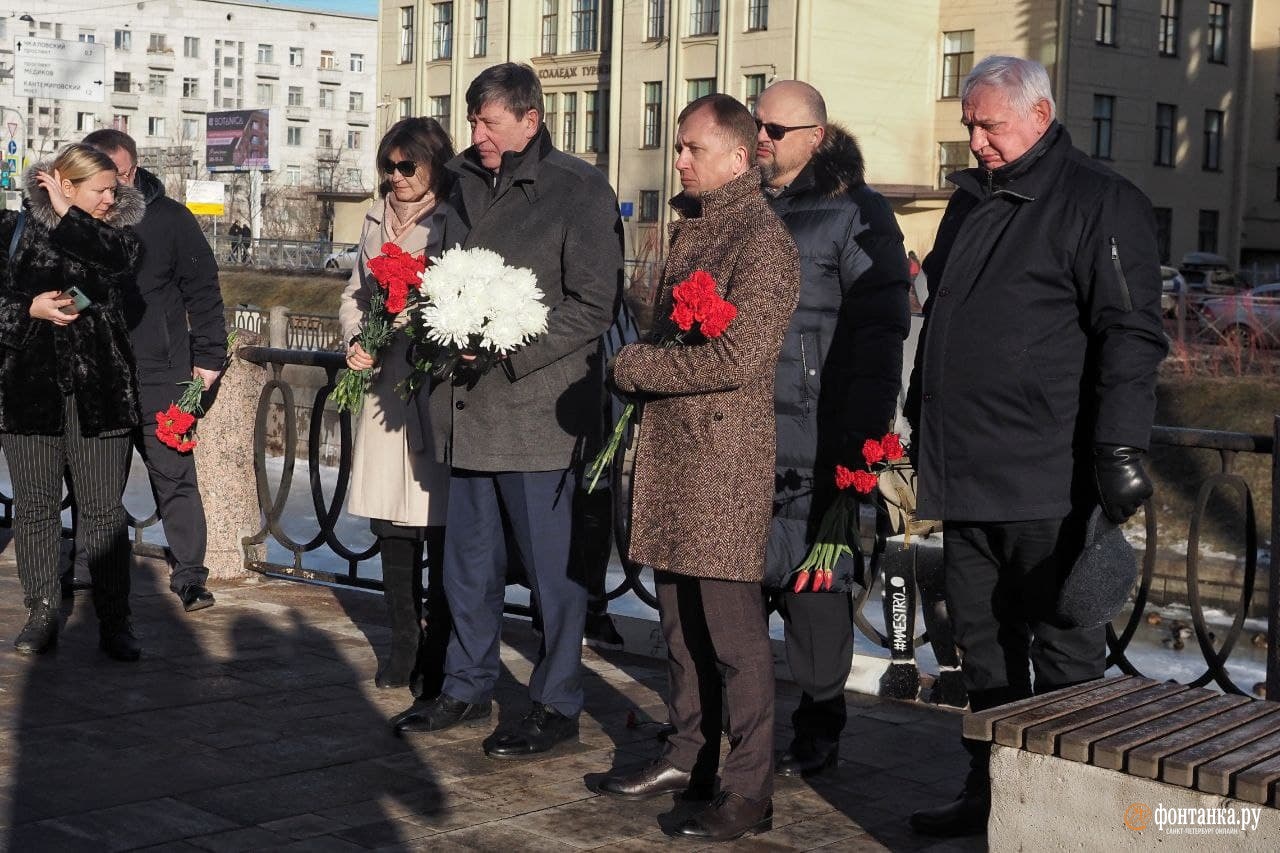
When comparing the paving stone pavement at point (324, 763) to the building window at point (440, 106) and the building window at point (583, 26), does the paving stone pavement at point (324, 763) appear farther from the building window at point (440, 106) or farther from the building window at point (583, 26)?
the building window at point (440, 106)

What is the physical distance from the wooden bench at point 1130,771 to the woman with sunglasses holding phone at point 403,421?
8.00 ft

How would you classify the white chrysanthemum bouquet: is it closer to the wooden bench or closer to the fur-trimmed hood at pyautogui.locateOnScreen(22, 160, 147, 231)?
the wooden bench

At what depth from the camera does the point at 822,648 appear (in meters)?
5.17

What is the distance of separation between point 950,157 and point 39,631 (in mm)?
42591

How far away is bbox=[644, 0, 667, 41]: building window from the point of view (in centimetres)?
4878

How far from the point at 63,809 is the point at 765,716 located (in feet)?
6.04

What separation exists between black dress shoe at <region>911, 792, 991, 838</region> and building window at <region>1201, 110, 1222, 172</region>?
4678 centimetres

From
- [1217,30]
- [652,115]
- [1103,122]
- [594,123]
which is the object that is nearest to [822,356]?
[1103,122]

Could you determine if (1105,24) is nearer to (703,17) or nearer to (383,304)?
(703,17)

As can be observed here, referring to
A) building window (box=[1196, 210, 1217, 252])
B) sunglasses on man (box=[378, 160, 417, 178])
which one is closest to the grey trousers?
sunglasses on man (box=[378, 160, 417, 178])

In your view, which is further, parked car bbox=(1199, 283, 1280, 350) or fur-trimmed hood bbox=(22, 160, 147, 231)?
parked car bbox=(1199, 283, 1280, 350)

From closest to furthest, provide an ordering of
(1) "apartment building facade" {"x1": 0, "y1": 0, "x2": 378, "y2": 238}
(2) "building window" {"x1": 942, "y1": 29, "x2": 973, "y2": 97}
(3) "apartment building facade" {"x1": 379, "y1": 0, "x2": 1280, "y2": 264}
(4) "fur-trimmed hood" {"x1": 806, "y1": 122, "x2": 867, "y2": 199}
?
(4) "fur-trimmed hood" {"x1": 806, "y1": 122, "x2": 867, "y2": 199}, (3) "apartment building facade" {"x1": 379, "y1": 0, "x2": 1280, "y2": 264}, (2) "building window" {"x1": 942, "y1": 29, "x2": 973, "y2": 97}, (1) "apartment building facade" {"x1": 0, "y1": 0, "x2": 378, "y2": 238}

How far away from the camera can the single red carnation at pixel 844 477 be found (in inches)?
184

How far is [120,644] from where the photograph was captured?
6.38 metres
